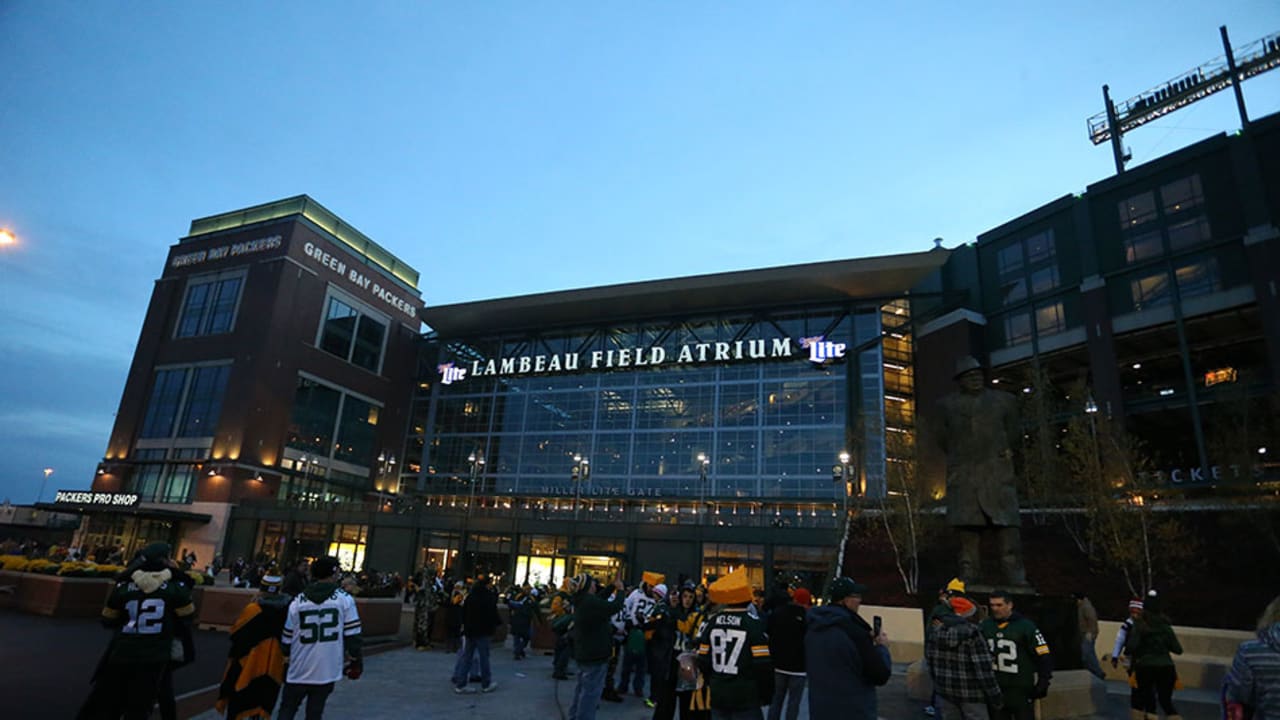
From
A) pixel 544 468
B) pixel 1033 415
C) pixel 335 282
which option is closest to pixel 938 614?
pixel 1033 415

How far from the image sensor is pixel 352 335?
229 ft

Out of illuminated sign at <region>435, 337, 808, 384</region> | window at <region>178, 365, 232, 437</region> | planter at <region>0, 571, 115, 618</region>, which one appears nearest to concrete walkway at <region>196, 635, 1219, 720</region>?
planter at <region>0, 571, 115, 618</region>

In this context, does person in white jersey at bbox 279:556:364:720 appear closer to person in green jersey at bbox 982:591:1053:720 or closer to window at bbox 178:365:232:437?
person in green jersey at bbox 982:591:1053:720

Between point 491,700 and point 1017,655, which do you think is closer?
point 1017,655

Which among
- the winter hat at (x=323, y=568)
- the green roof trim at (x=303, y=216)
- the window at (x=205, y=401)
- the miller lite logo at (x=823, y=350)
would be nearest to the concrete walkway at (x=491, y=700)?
the winter hat at (x=323, y=568)

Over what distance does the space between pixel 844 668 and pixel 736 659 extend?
0.85m

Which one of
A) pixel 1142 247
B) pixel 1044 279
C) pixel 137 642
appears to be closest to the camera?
pixel 137 642

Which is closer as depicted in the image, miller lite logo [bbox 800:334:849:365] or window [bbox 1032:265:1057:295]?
window [bbox 1032:265:1057:295]

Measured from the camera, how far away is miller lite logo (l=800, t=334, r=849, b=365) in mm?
55625

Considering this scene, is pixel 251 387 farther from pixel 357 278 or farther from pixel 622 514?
pixel 622 514

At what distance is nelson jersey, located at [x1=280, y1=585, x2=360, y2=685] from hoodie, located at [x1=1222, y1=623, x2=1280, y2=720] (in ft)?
22.0

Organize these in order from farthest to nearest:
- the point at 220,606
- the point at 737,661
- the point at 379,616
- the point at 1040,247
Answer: the point at 1040,247, the point at 379,616, the point at 220,606, the point at 737,661

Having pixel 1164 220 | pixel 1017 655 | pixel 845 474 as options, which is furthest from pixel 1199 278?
pixel 1017 655

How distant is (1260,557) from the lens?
80.2ft
